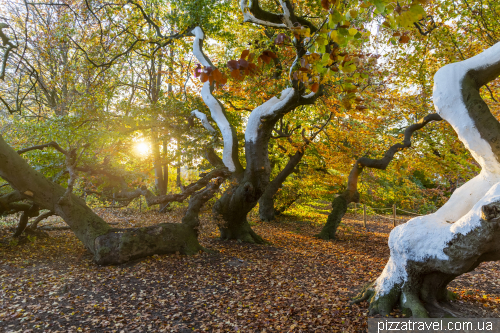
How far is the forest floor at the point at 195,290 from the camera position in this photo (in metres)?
3.48

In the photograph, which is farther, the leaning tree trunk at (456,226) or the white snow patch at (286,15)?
the white snow patch at (286,15)

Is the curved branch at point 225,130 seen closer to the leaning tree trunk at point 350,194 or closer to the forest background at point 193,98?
the forest background at point 193,98

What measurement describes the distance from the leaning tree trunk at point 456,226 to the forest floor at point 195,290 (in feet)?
1.20

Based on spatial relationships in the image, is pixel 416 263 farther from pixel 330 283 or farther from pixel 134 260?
pixel 134 260

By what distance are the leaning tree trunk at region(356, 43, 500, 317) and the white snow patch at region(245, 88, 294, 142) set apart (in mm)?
3477

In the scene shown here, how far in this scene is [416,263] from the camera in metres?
3.31

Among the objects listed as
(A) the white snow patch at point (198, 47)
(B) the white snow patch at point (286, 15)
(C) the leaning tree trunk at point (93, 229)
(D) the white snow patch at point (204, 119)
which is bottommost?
(C) the leaning tree trunk at point (93, 229)

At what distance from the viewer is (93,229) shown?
5867 mm

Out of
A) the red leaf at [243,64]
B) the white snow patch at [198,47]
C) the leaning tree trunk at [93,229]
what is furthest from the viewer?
the white snow patch at [198,47]

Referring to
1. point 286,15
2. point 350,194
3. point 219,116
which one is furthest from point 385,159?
point 286,15

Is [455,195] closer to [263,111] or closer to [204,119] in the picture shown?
[263,111]

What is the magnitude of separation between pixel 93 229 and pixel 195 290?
2.83m

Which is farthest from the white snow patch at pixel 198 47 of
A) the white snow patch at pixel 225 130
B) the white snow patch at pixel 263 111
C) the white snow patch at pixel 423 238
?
the white snow patch at pixel 423 238

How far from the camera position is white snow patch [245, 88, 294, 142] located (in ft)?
21.1
